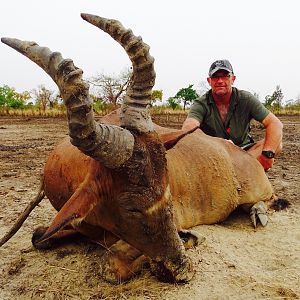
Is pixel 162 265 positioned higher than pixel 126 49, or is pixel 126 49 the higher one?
pixel 126 49

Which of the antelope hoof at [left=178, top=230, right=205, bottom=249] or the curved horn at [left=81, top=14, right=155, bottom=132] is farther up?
the curved horn at [left=81, top=14, right=155, bottom=132]

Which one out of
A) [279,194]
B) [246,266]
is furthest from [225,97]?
[246,266]

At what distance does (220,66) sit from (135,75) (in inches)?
146

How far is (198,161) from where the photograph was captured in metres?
4.81

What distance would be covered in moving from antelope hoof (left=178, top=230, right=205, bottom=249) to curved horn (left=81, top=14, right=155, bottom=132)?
1307 mm

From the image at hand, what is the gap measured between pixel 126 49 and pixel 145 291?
173 cm

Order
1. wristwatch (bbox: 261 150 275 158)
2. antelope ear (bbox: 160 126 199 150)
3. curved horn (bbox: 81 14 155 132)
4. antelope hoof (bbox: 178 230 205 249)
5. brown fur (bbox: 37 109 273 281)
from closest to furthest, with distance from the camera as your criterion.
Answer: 1. curved horn (bbox: 81 14 155 132)
2. brown fur (bbox: 37 109 273 281)
3. antelope ear (bbox: 160 126 199 150)
4. antelope hoof (bbox: 178 230 205 249)
5. wristwatch (bbox: 261 150 275 158)

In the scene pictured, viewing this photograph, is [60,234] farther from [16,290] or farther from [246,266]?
[246,266]

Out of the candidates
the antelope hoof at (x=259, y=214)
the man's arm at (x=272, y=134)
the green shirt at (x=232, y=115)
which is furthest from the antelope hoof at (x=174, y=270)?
the green shirt at (x=232, y=115)

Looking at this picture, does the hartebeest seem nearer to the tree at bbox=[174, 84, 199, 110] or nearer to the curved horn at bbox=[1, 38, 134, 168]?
the curved horn at bbox=[1, 38, 134, 168]

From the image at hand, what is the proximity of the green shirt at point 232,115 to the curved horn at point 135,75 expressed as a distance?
136 inches

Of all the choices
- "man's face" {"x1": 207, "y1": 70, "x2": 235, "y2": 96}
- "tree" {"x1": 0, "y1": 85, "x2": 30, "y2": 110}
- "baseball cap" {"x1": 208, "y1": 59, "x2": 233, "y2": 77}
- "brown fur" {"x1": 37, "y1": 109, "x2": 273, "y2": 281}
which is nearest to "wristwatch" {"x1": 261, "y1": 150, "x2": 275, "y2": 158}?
"brown fur" {"x1": 37, "y1": 109, "x2": 273, "y2": 281}

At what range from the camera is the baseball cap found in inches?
250

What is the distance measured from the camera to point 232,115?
6.48 metres
